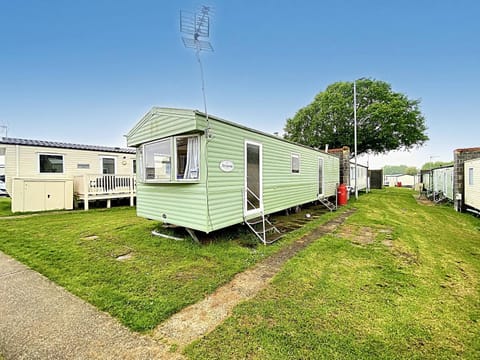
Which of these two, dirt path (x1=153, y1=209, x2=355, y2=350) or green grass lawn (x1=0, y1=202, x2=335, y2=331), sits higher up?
green grass lawn (x1=0, y1=202, x2=335, y2=331)

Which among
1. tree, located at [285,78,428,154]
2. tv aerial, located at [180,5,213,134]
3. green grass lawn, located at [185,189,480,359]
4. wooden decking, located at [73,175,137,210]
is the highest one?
tree, located at [285,78,428,154]

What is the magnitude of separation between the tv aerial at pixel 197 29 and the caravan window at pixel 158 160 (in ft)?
6.35

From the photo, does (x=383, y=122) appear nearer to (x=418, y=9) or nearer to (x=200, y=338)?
(x=418, y=9)

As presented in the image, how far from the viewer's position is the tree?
69.2 ft

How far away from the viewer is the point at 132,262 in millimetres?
4176

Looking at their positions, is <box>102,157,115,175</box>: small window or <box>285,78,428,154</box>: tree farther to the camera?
<box>285,78,428,154</box>: tree

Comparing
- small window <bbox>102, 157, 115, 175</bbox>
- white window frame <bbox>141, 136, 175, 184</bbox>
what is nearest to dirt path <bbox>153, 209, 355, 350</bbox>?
white window frame <bbox>141, 136, 175, 184</bbox>

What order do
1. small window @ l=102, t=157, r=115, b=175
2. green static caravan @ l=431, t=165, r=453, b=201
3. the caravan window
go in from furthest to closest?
small window @ l=102, t=157, r=115, b=175
green static caravan @ l=431, t=165, r=453, b=201
the caravan window

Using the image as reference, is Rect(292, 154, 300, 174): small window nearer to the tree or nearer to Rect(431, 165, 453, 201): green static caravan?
Rect(431, 165, 453, 201): green static caravan

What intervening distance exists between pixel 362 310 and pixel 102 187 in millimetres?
11784

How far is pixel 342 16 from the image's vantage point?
12.0 metres

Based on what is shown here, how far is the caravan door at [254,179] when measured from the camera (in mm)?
6012

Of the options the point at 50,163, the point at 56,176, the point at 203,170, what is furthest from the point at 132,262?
the point at 50,163

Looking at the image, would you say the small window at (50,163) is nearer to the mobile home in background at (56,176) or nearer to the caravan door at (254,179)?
the mobile home in background at (56,176)
